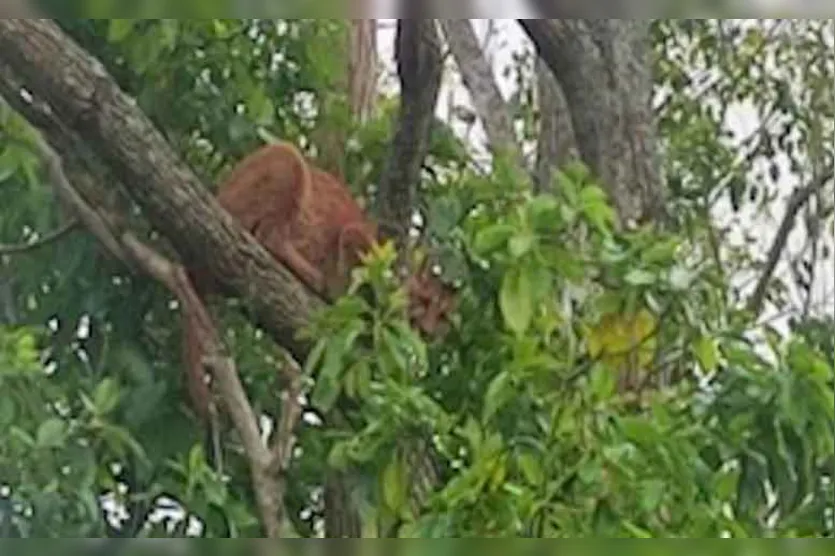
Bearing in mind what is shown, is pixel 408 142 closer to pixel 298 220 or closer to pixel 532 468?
pixel 298 220

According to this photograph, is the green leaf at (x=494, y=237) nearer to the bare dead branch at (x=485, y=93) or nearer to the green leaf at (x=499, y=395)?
the green leaf at (x=499, y=395)

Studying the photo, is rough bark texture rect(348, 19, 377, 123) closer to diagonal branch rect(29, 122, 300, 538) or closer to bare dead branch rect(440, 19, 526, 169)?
bare dead branch rect(440, 19, 526, 169)

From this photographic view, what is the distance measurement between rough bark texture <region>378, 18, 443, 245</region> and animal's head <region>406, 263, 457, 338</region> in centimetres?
15

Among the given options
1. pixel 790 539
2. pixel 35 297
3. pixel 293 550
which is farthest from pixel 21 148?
pixel 790 539

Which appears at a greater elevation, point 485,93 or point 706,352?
point 485,93

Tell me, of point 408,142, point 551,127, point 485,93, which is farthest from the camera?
point 485,93

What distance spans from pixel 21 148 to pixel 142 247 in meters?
0.15

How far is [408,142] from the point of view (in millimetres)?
1470

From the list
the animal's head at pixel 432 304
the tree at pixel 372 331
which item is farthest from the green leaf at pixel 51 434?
the animal's head at pixel 432 304

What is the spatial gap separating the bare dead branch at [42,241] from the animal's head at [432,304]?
0.30 metres

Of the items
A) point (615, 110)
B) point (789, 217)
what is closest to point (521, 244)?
point (615, 110)

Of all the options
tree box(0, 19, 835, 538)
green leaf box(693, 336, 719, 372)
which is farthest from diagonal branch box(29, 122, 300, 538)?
green leaf box(693, 336, 719, 372)

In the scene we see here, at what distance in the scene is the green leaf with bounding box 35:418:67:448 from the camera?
113 cm

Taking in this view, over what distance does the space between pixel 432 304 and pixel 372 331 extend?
0.12 metres
